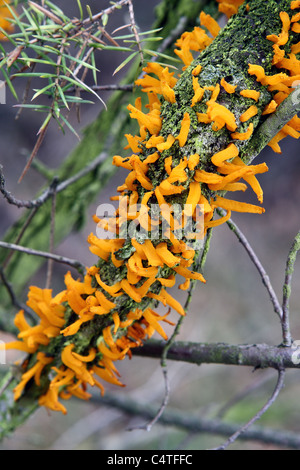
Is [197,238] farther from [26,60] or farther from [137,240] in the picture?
[26,60]

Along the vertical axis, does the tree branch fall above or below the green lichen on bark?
below

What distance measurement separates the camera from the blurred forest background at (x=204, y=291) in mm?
3176

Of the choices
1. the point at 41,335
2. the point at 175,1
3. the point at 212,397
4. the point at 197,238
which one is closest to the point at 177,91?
the point at 197,238

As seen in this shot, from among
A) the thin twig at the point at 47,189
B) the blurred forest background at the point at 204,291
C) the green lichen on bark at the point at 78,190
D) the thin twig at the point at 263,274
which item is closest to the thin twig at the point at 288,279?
the thin twig at the point at 263,274

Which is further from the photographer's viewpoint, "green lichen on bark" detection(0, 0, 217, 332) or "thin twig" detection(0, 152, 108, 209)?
"green lichen on bark" detection(0, 0, 217, 332)

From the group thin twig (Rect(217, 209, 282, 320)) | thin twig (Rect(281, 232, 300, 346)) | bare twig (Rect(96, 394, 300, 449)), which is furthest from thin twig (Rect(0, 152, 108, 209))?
bare twig (Rect(96, 394, 300, 449))

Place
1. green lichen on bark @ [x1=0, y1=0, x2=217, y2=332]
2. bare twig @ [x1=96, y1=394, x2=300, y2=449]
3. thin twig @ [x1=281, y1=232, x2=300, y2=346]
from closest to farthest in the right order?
thin twig @ [x1=281, y1=232, x2=300, y2=346]
green lichen on bark @ [x1=0, y1=0, x2=217, y2=332]
bare twig @ [x1=96, y1=394, x2=300, y2=449]

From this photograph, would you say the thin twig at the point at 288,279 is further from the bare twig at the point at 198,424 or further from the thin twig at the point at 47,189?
the bare twig at the point at 198,424

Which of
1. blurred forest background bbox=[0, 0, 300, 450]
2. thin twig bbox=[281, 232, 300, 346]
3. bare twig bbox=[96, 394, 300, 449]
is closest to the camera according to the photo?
thin twig bbox=[281, 232, 300, 346]

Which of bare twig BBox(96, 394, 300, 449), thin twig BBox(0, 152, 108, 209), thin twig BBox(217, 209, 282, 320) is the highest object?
thin twig BBox(0, 152, 108, 209)

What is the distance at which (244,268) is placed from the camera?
4113 millimetres

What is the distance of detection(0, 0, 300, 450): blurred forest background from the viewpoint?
318 cm

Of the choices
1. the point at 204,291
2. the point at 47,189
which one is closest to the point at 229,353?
the point at 47,189

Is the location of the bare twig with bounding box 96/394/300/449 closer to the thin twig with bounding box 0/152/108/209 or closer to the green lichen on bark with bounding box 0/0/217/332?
the green lichen on bark with bounding box 0/0/217/332
